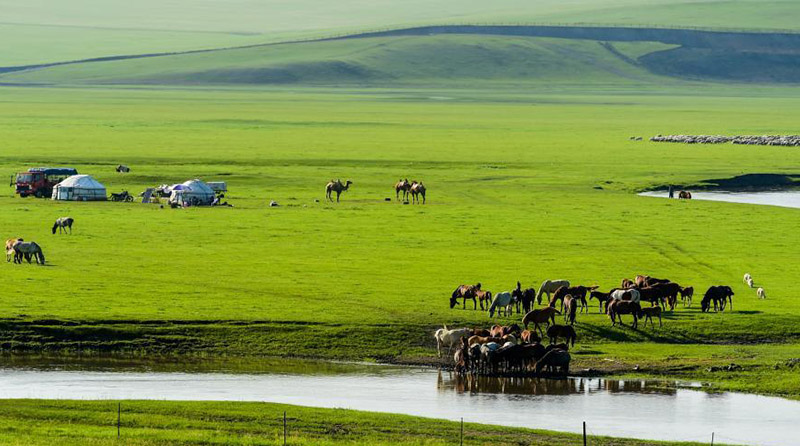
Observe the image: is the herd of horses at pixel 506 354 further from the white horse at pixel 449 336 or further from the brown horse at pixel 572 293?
the brown horse at pixel 572 293

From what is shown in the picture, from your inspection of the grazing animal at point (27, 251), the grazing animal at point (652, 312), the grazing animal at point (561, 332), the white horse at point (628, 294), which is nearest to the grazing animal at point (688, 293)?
the white horse at point (628, 294)

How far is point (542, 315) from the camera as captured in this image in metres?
41.3

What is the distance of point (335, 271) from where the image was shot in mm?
52156

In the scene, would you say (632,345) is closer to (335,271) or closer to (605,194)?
(335,271)

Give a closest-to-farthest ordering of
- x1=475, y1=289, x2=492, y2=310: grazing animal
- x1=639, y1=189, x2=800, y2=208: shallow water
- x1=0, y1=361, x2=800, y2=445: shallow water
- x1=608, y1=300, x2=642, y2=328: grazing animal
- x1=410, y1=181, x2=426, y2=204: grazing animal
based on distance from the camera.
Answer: x1=0, y1=361, x2=800, y2=445: shallow water → x1=608, y1=300, x2=642, y2=328: grazing animal → x1=475, y1=289, x2=492, y2=310: grazing animal → x1=410, y1=181, x2=426, y2=204: grazing animal → x1=639, y1=189, x2=800, y2=208: shallow water

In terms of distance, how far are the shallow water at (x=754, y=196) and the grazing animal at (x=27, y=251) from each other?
4588cm

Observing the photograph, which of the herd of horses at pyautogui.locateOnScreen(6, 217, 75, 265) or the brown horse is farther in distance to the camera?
the herd of horses at pyautogui.locateOnScreen(6, 217, 75, 265)

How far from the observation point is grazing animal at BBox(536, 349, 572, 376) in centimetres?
3762

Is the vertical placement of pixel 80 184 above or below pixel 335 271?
above

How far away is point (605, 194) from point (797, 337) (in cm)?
4505

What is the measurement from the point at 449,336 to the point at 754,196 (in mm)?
54580

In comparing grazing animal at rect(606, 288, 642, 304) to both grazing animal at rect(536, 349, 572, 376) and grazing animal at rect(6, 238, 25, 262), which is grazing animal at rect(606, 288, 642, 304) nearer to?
grazing animal at rect(536, 349, 572, 376)

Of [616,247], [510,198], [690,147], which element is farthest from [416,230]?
[690,147]

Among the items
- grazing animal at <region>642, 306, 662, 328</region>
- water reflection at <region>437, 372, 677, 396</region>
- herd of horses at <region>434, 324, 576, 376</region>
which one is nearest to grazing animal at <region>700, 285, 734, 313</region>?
grazing animal at <region>642, 306, 662, 328</region>
